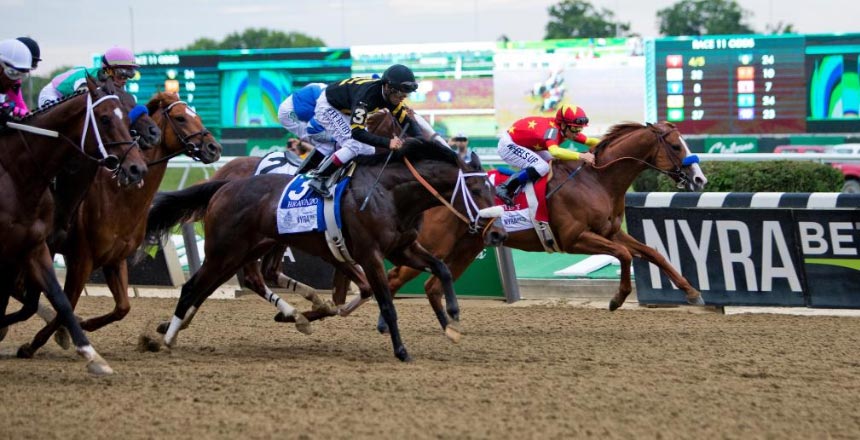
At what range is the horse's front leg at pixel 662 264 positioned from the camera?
30.4ft

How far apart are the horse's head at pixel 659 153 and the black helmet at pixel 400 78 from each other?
8.82 ft

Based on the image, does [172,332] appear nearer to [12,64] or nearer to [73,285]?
[73,285]

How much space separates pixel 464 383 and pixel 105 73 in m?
3.58

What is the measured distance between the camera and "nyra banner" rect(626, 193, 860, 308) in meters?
9.58

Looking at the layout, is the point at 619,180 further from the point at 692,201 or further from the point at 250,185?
the point at 250,185

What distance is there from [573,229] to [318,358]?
2.84 m

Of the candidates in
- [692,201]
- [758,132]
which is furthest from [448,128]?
[692,201]

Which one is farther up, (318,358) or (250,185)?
(250,185)

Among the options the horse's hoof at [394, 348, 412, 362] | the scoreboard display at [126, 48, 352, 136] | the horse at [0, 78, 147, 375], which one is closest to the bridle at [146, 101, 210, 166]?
the horse at [0, 78, 147, 375]

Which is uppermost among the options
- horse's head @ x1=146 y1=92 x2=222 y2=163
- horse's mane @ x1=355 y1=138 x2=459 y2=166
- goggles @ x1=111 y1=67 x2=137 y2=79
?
goggles @ x1=111 y1=67 x2=137 y2=79

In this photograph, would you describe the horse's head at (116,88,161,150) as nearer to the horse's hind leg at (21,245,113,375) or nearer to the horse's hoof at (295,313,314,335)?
the horse's hind leg at (21,245,113,375)

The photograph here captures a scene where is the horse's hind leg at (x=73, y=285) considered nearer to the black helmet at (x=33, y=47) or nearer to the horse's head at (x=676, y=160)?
the black helmet at (x=33, y=47)

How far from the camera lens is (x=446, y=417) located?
532cm

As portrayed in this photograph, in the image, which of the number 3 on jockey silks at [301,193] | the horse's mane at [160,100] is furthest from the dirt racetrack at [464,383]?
the horse's mane at [160,100]
